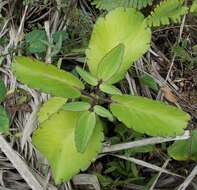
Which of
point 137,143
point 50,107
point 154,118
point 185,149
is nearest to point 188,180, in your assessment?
point 185,149

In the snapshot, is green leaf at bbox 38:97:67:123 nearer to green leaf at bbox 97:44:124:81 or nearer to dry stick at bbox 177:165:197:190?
green leaf at bbox 97:44:124:81

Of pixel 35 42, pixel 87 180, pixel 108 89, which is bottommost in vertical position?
pixel 87 180

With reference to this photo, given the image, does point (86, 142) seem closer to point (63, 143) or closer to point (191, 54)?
point (63, 143)

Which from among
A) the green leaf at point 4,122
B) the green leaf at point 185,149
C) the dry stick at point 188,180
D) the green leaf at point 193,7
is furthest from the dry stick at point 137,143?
the green leaf at point 193,7

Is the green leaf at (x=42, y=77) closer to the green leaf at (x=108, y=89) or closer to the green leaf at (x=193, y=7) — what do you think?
the green leaf at (x=108, y=89)

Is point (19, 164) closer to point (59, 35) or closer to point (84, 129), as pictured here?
point (84, 129)

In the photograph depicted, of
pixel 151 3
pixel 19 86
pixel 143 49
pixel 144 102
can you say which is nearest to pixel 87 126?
pixel 144 102
